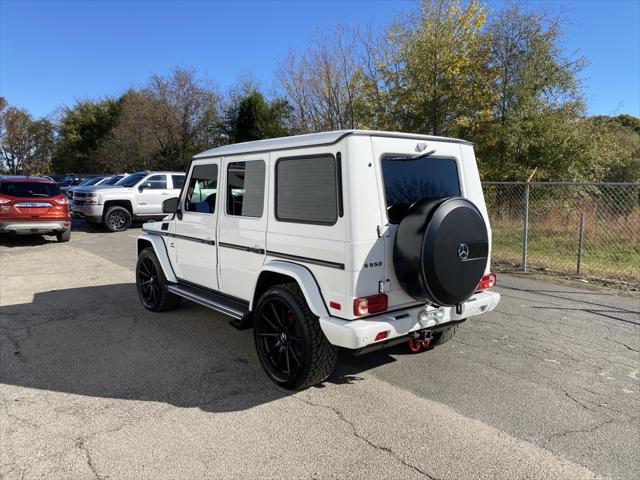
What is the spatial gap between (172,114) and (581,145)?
81.9ft

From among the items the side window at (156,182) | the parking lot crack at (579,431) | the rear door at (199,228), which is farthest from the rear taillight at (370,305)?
the side window at (156,182)

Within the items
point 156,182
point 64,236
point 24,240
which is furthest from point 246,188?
point 156,182

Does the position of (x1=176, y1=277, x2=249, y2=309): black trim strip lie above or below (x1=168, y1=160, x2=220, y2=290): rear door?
below

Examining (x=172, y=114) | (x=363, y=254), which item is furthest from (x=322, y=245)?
(x=172, y=114)

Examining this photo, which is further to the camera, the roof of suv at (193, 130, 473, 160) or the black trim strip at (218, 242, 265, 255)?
the black trim strip at (218, 242, 265, 255)

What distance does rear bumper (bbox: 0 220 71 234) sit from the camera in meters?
11.6

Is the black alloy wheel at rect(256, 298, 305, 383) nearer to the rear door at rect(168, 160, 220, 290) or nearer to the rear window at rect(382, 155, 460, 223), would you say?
the rear door at rect(168, 160, 220, 290)

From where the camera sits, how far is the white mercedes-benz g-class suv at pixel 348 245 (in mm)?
3301

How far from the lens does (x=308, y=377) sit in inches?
140

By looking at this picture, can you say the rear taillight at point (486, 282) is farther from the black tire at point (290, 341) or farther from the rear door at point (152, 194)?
the rear door at point (152, 194)

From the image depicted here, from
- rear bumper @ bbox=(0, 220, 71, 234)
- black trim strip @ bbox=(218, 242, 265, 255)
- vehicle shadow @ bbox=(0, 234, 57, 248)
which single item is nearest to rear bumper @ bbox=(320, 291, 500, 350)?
black trim strip @ bbox=(218, 242, 265, 255)

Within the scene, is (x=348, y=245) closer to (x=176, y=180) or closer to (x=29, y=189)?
(x=29, y=189)

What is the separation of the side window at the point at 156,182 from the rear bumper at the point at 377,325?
14118mm

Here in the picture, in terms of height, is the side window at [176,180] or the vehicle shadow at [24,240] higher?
the side window at [176,180]
